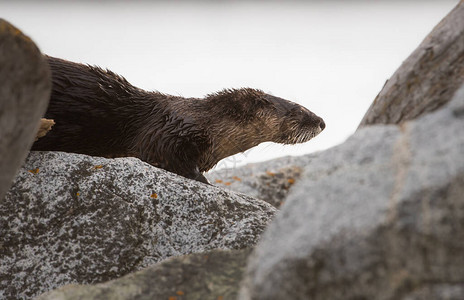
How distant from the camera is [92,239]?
13.4 feet

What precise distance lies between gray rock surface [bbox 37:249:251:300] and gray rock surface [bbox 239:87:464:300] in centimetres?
80

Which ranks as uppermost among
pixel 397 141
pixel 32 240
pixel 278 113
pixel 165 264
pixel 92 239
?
pixel 397 141

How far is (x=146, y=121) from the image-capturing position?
5.66 meters

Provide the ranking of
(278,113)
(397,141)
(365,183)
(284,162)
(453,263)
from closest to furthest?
1. (453,263)
2. (365,183)
3. (397,141)
4. (278,113)
5. (284,162)

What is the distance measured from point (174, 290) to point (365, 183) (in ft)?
4.58

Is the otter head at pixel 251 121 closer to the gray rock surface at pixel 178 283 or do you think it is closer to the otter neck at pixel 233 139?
the otter neck at pixel 233 139

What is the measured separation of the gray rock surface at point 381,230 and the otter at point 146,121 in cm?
317

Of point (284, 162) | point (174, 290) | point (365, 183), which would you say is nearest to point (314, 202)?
point (365, 183)

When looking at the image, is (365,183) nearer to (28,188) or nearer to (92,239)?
(92,239)

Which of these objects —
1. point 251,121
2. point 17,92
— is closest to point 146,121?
point 251,121

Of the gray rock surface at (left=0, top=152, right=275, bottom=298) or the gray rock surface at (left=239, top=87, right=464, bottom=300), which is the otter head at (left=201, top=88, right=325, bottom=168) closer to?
the gray rock surface at (left=0, top=152, right=275, bottom=298)

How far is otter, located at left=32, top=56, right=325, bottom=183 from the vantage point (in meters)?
5.27

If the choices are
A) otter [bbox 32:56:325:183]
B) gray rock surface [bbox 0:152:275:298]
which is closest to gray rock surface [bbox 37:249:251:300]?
gray rock surface [bbox 0:152:275:298]

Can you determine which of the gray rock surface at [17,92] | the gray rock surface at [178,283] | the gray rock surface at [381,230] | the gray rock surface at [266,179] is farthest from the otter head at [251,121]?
the gray rock surface at [381,230]
